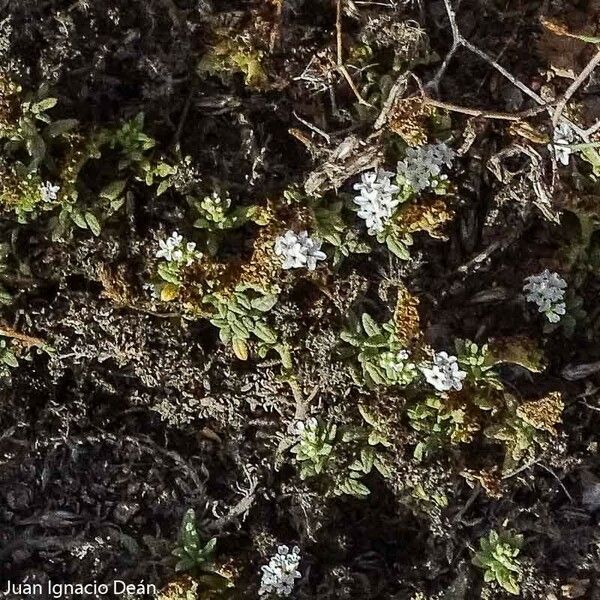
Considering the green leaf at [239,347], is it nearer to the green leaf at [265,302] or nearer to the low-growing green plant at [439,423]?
the green leaf at [265,302]

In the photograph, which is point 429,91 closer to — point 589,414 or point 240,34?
point 240,34

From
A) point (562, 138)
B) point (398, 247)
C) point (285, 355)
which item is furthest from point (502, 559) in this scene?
point (562, 138)

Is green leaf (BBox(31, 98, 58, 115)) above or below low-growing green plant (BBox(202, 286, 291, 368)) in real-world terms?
above

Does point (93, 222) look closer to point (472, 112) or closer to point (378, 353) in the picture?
point (378, 353)

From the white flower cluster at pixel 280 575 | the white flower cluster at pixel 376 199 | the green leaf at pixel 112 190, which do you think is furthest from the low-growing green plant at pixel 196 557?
the white flower cluster at pixel 376 199

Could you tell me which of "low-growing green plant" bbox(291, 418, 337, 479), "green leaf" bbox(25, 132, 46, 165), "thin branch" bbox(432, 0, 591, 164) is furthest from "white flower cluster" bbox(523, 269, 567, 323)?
"green leaf" bbox(25, 132, 46, 165)

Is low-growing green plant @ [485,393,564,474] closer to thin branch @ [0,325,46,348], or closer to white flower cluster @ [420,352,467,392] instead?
white flower cluster @ [420,352,467,392]
